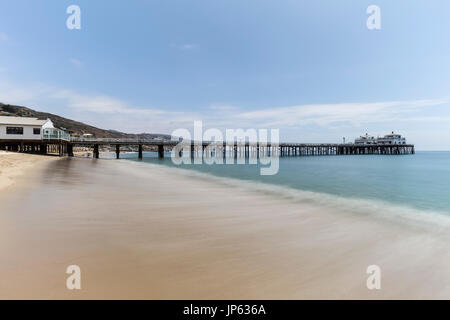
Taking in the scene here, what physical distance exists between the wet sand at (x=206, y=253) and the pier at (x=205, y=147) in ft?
131

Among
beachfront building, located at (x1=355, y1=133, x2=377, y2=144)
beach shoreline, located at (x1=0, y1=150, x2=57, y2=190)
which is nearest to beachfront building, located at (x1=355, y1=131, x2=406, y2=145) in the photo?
beachfront building, located at (x1=355, y1=133, x2=377, y2=144)

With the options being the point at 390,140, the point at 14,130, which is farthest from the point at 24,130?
the point at 390,140

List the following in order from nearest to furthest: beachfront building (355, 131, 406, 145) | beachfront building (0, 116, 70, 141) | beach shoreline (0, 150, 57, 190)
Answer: beach shoreline (0, 150, 57, 190) < beachfront building (0, 116, 70, 141) < beachfront building (355, 131, 406, 145)

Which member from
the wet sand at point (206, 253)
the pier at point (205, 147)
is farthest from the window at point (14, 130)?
the wet sand at point (206, 253)

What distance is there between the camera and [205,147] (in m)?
67.8

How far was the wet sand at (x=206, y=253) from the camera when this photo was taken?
120 inches

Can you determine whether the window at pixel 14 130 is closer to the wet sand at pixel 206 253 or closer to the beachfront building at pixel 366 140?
the wet sand at pixel 206 253

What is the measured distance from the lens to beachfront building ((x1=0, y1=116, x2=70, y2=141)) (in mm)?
33188

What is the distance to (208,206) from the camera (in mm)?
8562

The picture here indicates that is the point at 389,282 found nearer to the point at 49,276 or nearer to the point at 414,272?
the point at 414,272

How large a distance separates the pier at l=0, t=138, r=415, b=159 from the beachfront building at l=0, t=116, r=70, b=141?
783mm

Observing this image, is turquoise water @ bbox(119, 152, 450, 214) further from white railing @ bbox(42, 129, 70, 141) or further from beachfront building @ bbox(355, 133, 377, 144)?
beachfront building @ bbox(355, 133, 377, 144)
